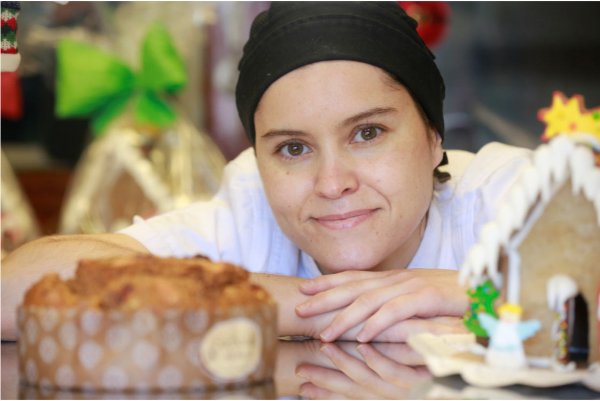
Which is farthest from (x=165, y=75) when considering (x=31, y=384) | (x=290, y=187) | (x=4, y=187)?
(x=31, y=384)

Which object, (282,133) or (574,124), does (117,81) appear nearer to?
(282,133)

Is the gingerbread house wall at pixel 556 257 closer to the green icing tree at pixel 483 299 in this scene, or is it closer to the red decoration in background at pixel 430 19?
the green icing tree at pixel 483 299

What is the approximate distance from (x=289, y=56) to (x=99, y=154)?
72.7 inches

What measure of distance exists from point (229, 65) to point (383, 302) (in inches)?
121

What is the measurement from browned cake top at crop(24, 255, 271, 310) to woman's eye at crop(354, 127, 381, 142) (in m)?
0.68

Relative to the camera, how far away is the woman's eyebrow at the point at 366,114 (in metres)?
1.72

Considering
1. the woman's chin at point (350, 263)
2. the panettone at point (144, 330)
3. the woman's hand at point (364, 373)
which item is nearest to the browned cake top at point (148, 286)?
the panettone at point (144, 330)

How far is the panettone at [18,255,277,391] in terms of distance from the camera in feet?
3.40

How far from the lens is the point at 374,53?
1.76 meters

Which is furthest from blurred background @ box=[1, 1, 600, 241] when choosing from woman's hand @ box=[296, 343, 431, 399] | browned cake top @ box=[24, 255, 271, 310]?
browned cake top @ box=[24, 255, 271, 310]

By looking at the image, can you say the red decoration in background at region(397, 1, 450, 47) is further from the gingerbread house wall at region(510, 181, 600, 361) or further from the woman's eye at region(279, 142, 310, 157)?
the gingerbread house wall at region(510, 181, 600, 361)

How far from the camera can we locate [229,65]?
4.53 metres

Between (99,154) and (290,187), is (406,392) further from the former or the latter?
(99,154)

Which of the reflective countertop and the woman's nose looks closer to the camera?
the reflective countertop
